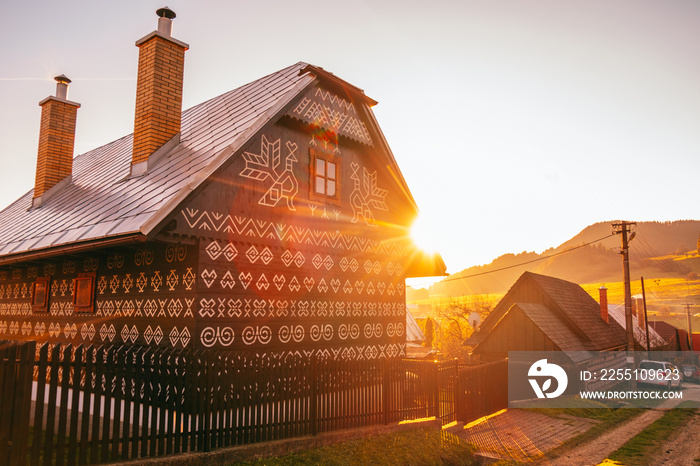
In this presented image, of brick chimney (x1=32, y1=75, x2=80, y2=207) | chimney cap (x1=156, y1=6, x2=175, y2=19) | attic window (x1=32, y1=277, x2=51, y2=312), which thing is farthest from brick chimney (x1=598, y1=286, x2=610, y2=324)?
attic window (x1=32, y1=277, x2=51, y2=312)

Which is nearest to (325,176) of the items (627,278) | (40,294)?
(40,294)

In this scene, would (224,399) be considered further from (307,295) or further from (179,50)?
(179,50)

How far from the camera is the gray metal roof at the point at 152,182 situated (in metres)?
9.22

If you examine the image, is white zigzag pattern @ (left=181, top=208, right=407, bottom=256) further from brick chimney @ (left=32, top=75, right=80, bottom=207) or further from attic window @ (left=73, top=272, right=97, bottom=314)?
brick chimney @ (left=32, top=75, right=80, bottom=207)

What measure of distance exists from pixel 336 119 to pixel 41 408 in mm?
9518

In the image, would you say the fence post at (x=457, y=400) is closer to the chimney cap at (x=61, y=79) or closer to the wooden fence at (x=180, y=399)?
the wooden fence at (x=180, y=399)

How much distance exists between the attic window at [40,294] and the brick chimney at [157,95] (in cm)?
462

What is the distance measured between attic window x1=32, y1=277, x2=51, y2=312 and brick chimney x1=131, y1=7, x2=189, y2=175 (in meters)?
4.62

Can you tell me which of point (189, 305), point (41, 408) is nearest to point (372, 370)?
point (189, 305)

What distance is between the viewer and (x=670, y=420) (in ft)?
64.4

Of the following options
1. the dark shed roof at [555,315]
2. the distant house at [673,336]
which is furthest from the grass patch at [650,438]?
the distant house at [673,336]

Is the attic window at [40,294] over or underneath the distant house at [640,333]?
over

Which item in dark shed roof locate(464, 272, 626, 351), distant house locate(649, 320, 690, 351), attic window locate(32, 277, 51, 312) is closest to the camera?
attic window locate(32, 277, 51, 312)

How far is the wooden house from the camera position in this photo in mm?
9586
